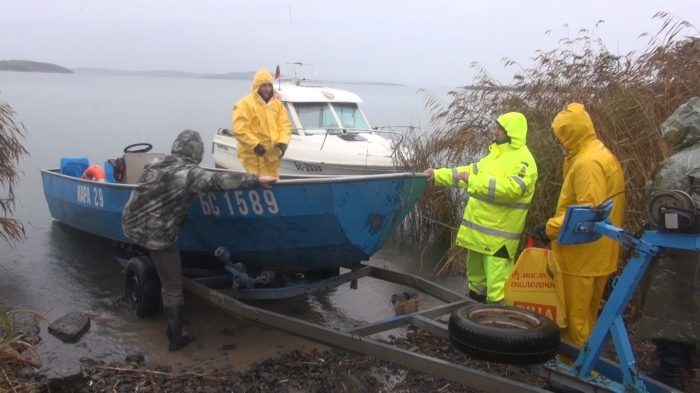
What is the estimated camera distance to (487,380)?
342 cm

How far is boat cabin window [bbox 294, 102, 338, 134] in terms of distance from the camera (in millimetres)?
11130

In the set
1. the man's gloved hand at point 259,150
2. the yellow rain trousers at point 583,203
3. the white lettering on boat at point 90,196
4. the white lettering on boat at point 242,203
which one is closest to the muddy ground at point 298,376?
the yellow rain trousers at point 583,203

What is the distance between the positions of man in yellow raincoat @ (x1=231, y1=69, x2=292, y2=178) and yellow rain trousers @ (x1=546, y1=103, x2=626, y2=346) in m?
3.52

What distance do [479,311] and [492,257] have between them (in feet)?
2.89

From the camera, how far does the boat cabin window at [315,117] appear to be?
11130 millimetres

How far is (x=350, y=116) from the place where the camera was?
11.6m

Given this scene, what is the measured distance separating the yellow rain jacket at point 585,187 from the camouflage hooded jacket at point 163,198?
2.29m

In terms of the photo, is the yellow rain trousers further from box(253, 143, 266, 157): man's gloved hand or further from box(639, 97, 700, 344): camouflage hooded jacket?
box(253, 143, 266, 157): man's gloved hand

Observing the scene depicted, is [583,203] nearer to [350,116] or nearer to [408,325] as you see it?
[408,325]

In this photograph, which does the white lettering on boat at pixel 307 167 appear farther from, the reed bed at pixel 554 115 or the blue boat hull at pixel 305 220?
the blue boat hull at pixel 305 220

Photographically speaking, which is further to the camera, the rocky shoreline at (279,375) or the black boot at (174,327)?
the black boot at (174,327)

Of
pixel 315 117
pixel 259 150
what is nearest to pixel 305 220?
pixel 259 150

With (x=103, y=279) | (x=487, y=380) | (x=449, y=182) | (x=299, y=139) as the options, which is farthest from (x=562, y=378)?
(x=299, y=139)

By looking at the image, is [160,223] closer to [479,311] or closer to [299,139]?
[479,311]
